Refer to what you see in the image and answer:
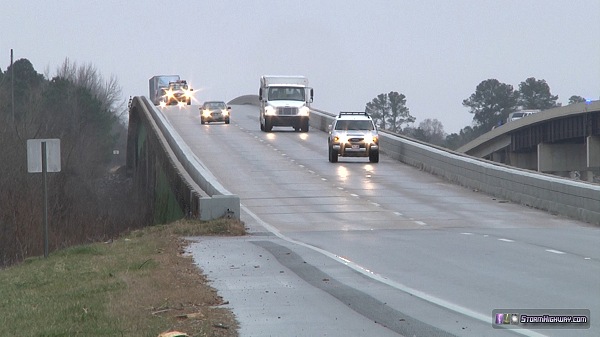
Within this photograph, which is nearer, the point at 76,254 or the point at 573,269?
the point at 573,269

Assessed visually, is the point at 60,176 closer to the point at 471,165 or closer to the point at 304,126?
the point at 304,126

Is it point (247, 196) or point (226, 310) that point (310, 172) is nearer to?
point (247, 196)

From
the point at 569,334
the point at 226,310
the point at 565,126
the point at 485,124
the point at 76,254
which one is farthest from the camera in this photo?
the point at 485,124

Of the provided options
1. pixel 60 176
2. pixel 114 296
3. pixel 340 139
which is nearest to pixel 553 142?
pixel 60 176

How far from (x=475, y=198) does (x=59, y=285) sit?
20.5m

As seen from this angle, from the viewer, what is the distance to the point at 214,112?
7288 cm

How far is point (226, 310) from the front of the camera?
1180 cm

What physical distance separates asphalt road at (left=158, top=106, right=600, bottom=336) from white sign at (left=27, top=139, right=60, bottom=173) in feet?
12.0

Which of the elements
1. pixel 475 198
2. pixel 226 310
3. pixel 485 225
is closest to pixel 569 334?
pixel 226 310

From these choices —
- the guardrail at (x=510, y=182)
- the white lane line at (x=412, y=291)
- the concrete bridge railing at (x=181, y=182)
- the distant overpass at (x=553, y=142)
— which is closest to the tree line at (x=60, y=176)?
the concrete bridge railing at (x=181, y=182)

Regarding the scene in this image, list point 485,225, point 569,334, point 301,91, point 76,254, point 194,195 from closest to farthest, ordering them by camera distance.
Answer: point 569,334 < point 76,254 < point 485,225 < point 194,195 < point 301,91

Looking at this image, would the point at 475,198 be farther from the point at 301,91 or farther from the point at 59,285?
the point at 301,91

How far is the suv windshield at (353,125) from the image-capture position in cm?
4697

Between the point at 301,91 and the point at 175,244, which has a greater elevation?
the point at 301,91
